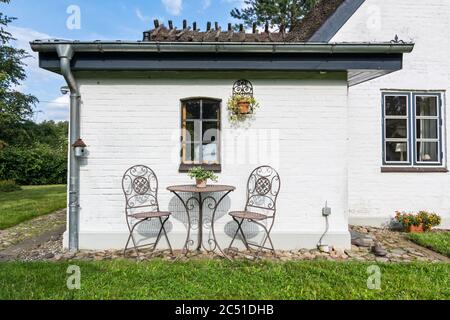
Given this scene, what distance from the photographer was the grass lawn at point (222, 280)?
2859mm

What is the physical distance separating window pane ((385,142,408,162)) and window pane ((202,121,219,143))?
397 cm

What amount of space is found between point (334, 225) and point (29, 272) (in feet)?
13.6

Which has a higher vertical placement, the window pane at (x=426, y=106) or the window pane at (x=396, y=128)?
the window pane at (x=426, y=106)

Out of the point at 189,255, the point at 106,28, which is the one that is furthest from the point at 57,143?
the point at 189,255

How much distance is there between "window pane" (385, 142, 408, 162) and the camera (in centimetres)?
607

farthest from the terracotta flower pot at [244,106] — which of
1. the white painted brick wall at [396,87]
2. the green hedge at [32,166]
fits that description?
the green hedge at [32,166]

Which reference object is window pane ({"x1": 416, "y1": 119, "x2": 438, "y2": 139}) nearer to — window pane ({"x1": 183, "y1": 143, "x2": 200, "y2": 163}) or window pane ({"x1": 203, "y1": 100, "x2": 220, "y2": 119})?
window pane ({"x1": 203, "y1": 100, "x2": 220, "y2": 119})

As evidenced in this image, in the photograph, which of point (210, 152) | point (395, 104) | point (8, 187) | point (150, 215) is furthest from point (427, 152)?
point (8, 187)

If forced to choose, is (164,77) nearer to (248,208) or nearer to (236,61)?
(236,61)

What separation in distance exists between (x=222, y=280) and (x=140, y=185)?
6.50 ft

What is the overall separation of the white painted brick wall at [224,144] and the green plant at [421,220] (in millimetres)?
2175

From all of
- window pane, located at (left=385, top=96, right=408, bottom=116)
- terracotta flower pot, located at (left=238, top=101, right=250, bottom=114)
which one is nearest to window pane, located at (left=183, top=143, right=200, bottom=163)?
terracotta flower pot, located at (left=238, top=101, right=250, bottom=114)

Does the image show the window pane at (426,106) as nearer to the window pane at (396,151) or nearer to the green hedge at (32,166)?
the window pane at (396,151)

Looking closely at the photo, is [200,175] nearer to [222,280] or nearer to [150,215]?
[150,215]
